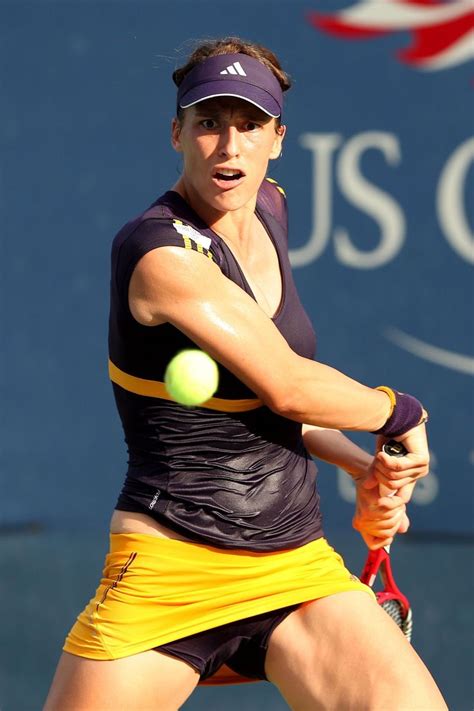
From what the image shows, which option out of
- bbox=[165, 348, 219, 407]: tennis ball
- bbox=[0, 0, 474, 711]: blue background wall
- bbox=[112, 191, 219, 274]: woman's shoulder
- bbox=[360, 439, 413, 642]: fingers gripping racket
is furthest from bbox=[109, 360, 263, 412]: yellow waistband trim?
bbox=[0, 0, 474, 711]: blue background wall

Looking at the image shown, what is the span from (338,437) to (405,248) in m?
1.68

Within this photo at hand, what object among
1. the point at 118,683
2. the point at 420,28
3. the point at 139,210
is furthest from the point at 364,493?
the point at 420,28

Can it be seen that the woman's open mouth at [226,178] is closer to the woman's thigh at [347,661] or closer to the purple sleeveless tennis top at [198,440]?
the purple sleeveless tennis top at [198,440]

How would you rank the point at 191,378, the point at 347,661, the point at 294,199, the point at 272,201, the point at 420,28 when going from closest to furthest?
1. the point at 191,378
2. the point at 347,661
3. the point at 272,201
4. the point at 420,28
5. the point at 294,199

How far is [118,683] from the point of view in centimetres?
269

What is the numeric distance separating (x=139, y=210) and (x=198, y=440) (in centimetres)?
220

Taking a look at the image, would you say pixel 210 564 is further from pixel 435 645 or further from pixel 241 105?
pixel 435 645

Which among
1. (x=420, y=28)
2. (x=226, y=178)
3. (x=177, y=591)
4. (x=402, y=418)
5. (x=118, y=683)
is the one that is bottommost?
(x=118, y=683)

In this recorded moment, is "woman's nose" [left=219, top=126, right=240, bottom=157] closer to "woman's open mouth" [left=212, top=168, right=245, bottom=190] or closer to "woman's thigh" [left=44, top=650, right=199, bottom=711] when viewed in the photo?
"woman's open mouth" [left=212, top=168, right=245, bottom=190]

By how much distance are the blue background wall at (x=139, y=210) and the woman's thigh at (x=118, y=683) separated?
6.70 ft

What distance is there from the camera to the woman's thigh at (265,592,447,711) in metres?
2.72

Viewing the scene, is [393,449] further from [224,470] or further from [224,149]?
[224,149]

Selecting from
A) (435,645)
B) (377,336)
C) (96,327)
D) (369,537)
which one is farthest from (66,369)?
(369,537)

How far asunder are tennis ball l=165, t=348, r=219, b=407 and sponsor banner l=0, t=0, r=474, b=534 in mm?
2172
